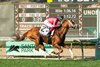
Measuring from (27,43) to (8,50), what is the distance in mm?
717

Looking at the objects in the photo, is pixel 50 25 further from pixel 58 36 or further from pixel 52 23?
pixel 58 36

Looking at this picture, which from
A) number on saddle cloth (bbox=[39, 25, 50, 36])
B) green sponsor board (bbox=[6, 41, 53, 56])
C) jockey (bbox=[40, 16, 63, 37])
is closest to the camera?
jockey (bbox=[40, 16, 63, 37])

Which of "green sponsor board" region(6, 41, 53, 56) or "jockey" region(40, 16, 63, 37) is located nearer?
"jockey" region(40, 16, 63, 37)

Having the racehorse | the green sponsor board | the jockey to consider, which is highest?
the jockey

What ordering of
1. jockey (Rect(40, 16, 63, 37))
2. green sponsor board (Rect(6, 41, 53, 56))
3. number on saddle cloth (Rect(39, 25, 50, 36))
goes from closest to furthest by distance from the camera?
1. jockey (Rect(40, 16, 63, 37))
2. number on saddle cloth (Rect(39, 25, 50, 36))
3. green sponsor board (Rect(6, 41, 53, 56))

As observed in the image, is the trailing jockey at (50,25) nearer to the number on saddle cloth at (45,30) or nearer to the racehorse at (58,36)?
the number on saddle cloth at (45,30)

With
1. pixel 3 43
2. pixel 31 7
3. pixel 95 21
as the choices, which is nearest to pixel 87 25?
pixel 95 21

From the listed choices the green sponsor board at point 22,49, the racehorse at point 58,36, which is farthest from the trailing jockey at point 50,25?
the green sponsor board at point 22,49

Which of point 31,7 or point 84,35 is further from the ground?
point 31,7

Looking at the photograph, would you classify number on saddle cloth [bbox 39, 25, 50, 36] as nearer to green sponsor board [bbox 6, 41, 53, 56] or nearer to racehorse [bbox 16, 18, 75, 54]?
racehorse [bbox 16, 18, 75, 54]

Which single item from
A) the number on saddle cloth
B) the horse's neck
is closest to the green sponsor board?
the number on saddle cloth

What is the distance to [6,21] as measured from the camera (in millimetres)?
20219

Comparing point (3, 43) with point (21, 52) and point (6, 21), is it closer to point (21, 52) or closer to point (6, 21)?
point (6, 21)

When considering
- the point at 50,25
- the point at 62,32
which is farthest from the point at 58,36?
the point at 50,25
